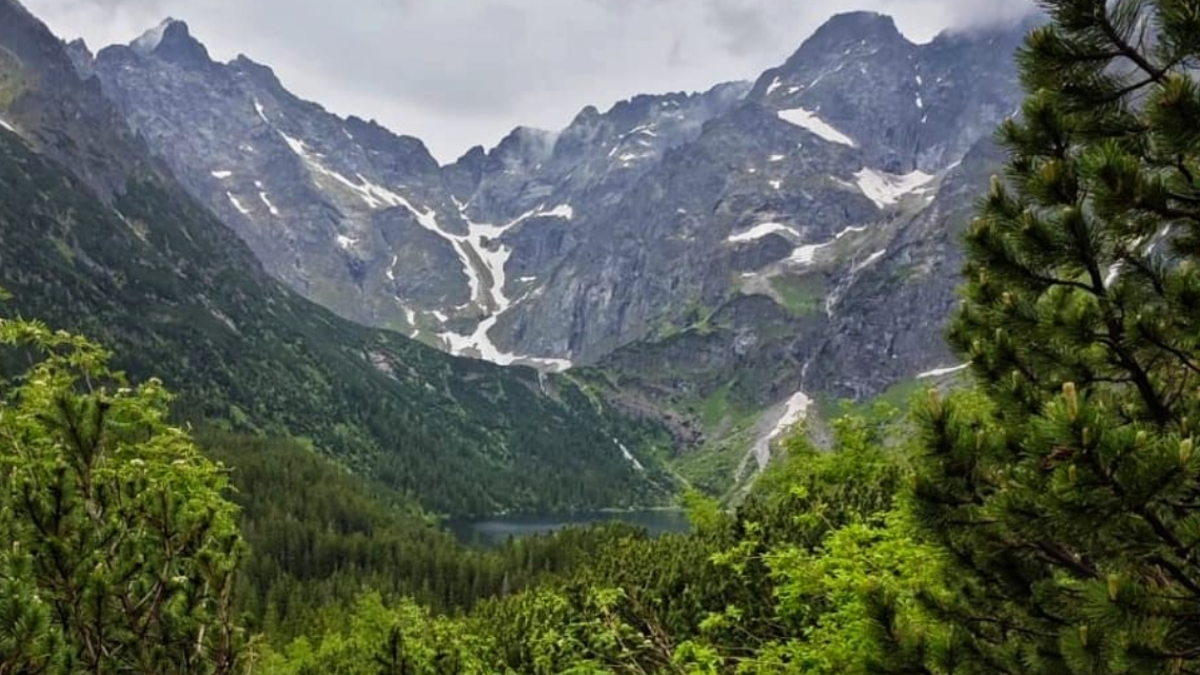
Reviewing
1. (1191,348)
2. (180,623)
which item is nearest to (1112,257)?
(1191,348)

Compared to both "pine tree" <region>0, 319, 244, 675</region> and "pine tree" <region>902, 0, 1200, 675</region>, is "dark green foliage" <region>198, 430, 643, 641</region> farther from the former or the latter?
"pine tree" <region>902, 0, 1200, 675</region>

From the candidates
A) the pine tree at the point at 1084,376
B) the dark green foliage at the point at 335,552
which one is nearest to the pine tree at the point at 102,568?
the pine tree at the point at 1084,376

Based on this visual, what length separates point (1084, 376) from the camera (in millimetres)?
6441

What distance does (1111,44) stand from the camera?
6.25m

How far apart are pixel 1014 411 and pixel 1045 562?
3.52 ft

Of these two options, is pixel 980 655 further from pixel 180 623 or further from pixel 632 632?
pixel 632 632

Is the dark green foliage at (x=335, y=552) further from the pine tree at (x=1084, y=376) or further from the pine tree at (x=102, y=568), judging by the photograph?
the pine tree at (x=1084, y=376)

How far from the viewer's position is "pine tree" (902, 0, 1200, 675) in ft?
15.5

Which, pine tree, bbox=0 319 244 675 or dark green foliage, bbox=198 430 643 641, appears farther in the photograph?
dark green foliage, bbox=198 430 643 641

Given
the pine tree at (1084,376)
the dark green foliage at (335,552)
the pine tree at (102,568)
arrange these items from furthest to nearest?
the dark green foliage at (335,552), the pine tree at (102,568), the pine tree at (1084,376)

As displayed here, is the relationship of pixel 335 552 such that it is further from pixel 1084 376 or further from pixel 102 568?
pixel 1084 376

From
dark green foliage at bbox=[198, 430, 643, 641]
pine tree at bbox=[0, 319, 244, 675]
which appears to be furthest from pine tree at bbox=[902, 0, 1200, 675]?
dark green foliage at bbox=[198, 430, 643, 641]

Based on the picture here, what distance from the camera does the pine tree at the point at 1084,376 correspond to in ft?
15.5

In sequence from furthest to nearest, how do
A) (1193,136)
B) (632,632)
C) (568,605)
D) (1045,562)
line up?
(568,605) < (632,632) < (1045,562) < (1193,136)
